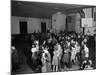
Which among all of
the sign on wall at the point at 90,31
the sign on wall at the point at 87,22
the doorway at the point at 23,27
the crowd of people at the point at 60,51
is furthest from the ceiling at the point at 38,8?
the sign on wall at the point at 90,31

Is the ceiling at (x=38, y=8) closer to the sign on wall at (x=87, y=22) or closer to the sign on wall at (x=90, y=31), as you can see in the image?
the sign on wall at (x=87, y=22)

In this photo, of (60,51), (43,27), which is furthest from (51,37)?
(60,51)

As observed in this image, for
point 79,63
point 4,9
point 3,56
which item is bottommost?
point 79,63

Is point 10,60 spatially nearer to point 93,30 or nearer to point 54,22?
point 54,22

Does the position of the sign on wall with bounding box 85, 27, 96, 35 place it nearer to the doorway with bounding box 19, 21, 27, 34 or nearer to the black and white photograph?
the black and white photograph

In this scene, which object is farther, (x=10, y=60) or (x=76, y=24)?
(x=76, y=24)

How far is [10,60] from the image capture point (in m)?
3.67

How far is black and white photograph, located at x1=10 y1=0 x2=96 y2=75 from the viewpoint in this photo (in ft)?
12.6

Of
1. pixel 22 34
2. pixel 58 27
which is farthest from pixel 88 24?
pixel 22 34

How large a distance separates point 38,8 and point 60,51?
123cm

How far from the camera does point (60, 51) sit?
415 cm

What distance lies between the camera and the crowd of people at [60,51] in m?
4.00

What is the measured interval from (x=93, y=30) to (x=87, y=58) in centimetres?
78
